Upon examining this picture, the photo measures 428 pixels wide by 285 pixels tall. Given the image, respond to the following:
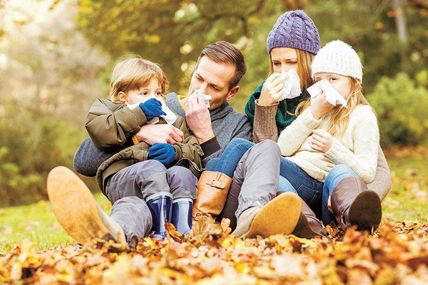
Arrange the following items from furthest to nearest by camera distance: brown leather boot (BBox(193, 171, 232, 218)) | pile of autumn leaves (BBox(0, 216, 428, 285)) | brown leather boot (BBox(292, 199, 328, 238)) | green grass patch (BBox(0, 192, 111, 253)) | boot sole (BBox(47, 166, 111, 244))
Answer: green grass patch (BBox(0, 192, 111, 253)) → brown leather boot (BBox(193, 171, 232, 218)) → brown leather boot (BBox(292, 199, 328, 238)) → boot sole (BBox(47, 166, 111, 244)) → pile of autumn leaves (BBox(0, 216, 428, 285))

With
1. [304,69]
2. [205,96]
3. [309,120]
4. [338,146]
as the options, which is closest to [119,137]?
[205,96]

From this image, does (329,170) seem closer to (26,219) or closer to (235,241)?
(235,241)

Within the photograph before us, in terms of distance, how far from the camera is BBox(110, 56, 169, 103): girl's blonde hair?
3.81 metres

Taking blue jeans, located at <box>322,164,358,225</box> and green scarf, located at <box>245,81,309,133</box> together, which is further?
green scarf, located at <box>245,81,309,133</box>

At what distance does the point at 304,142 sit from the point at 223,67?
28.8 inches

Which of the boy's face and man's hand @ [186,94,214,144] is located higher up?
the boy's face

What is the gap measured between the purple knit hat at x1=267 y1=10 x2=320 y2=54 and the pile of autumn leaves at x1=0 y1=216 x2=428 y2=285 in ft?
5.42

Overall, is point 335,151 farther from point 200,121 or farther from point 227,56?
point 227,56

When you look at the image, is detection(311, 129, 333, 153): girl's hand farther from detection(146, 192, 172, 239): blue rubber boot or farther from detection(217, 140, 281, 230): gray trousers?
detection(146, 192, 172, 239): blue rubber boot

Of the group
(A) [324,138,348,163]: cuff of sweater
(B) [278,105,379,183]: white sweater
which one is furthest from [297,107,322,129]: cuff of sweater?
(A) [324,138,348,163]: cuff of sweater

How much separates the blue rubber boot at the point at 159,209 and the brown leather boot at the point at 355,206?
2.73ft

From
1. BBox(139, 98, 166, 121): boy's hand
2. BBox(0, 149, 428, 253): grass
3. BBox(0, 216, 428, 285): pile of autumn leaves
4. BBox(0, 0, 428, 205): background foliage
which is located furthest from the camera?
BBox(0, 0, 428, 205): background foliage

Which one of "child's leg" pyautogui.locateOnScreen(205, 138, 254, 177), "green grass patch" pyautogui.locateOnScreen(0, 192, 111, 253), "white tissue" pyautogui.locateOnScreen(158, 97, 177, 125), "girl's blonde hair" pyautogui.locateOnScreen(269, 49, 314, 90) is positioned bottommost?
"green grass patch" pyautogui.locateOnScreen(0, 192, 111, 253)

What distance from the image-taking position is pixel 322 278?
1.99 m
